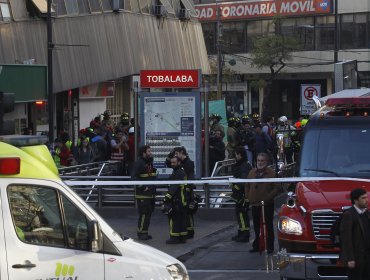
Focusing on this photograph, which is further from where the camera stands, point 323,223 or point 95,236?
point 323,223

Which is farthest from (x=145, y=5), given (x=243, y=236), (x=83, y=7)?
(x=243, y=236)

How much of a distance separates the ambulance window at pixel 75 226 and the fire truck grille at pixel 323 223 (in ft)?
12.8

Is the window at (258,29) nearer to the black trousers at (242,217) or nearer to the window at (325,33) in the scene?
the window at (325,33)

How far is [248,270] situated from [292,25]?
5812 centimetres

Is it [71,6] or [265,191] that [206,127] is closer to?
[265,191]

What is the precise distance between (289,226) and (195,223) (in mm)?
7413

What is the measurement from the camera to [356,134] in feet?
38.6

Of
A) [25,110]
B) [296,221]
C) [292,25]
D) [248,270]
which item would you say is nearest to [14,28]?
[25,110]

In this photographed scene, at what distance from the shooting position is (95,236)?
23.7 feet

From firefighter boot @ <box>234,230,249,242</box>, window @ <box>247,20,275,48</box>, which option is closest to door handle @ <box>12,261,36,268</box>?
firefighter boot @ <box>234,230,249,242</box>

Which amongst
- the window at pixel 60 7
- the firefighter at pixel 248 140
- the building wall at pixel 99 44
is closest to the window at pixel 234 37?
the building wall at pixel 99 44

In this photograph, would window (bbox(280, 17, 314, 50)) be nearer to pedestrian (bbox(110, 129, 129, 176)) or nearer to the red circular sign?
the red circular sign

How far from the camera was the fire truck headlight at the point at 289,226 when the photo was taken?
1051 cm

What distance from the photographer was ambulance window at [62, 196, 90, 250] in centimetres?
724
